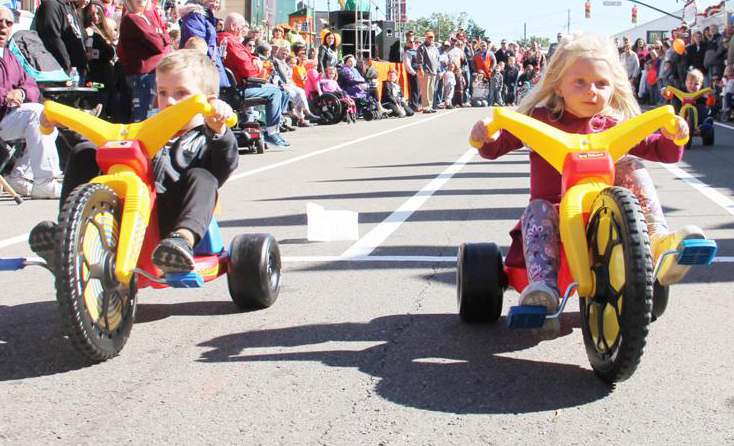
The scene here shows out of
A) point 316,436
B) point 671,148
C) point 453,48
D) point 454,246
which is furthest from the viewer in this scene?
point 453,48

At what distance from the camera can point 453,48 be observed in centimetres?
3544

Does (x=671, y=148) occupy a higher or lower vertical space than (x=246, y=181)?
higher

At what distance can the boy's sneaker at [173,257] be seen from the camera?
3900 mm

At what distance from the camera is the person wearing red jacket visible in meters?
11.3

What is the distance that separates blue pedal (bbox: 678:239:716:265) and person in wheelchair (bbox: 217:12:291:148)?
11258mm

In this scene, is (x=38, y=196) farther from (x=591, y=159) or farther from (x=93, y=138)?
(x=591, y=159)

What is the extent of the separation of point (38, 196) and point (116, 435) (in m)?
6.76

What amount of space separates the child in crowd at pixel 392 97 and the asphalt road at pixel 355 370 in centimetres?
2139

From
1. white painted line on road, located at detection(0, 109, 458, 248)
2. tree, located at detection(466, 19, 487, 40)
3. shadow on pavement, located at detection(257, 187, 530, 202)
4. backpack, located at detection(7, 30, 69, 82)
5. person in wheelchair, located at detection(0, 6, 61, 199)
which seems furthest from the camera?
tree, located at detection(466, 19, 487, 40)

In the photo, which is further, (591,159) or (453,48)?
(453,48)

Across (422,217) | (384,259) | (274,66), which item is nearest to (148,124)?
(384,259)

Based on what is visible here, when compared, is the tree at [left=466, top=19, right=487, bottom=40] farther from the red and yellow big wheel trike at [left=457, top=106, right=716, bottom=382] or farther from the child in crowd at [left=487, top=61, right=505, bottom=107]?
the red and yellow big wheel trike at [left=457, top=106, right=716, bottom=382]

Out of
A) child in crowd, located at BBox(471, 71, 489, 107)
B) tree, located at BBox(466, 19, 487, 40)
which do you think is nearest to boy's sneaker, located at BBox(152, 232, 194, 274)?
child in crowd, located at BBox(471, 71, 489, 107)

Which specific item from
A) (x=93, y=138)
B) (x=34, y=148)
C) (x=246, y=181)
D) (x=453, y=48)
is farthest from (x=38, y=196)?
(x=453, y=48)
